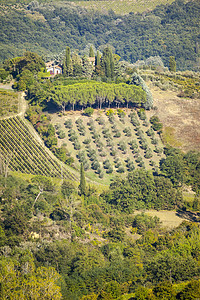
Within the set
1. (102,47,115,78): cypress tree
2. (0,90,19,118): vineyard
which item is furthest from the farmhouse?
(0,90,19,118): vineyard

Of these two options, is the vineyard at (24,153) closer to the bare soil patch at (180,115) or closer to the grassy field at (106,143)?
the grassy field at (106,143)

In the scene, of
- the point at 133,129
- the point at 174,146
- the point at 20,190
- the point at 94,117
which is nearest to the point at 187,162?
the point at 174,146

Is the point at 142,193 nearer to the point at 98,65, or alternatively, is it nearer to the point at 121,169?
the point at 121,169

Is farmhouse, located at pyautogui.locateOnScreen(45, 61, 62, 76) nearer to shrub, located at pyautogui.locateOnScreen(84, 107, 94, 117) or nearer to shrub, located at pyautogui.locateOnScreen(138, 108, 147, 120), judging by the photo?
shrub, located at pyautogui.locateOnScreen(84, 107, 94, 117)

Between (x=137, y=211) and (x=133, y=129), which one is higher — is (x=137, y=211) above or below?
below

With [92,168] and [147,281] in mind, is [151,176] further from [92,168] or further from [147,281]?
[147,281]

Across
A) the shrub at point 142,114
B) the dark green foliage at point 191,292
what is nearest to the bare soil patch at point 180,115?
the shrub at point 142,114
